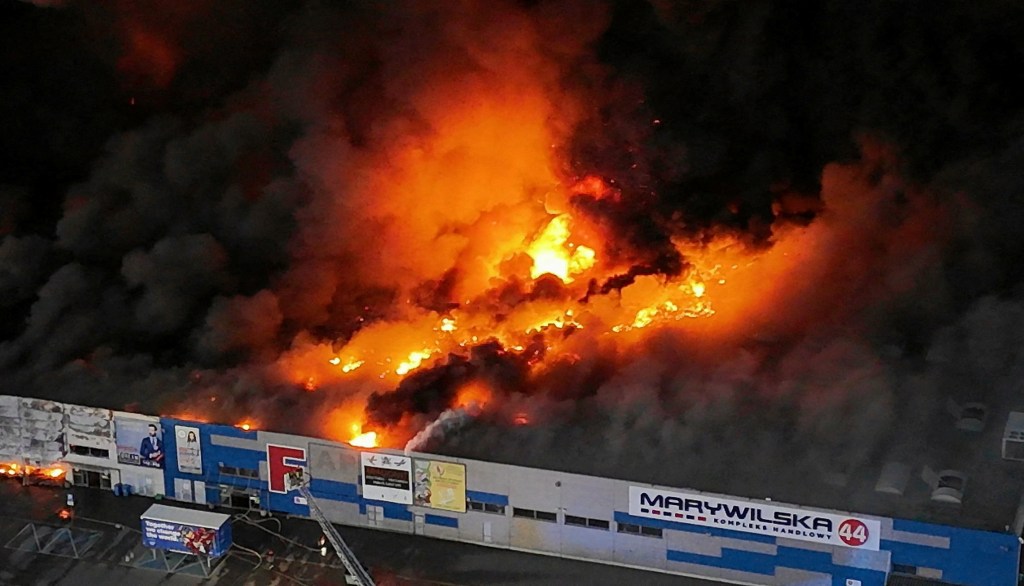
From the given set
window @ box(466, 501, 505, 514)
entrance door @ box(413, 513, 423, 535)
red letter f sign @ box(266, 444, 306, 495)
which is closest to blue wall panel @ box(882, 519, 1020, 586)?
window @ box(466, 501, 505, 514)

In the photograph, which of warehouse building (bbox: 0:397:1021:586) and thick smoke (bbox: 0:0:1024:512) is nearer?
warehouse building (bbox: 0:397:1021:586)

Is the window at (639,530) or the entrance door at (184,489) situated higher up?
the entrance door at (184,489)

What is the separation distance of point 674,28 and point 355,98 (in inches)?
466

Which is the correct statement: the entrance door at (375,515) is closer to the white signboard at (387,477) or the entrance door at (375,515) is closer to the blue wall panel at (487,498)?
the white signboard at (387,477)

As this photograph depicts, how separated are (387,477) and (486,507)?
285 centimetres

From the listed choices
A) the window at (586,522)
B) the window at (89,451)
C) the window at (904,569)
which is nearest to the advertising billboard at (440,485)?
the window at (586,522)

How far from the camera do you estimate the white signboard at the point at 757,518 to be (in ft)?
95.8

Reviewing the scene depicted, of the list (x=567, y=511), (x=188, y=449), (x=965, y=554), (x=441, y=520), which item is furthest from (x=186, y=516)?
(x=965, y=554)

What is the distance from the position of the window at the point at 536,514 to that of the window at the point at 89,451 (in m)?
12.5

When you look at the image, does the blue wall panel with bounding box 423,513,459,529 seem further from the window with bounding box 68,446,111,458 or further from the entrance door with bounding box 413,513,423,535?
the window with bounding box 68,446,111,458

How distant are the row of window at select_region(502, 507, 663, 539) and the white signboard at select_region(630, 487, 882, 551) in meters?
0.50

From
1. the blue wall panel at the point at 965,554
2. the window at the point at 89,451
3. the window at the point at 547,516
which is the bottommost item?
the blue wall panel at the point at 965,554

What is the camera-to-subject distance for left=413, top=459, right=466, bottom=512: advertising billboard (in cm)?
3203

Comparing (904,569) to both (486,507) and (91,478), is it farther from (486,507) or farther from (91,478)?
(91,478)
